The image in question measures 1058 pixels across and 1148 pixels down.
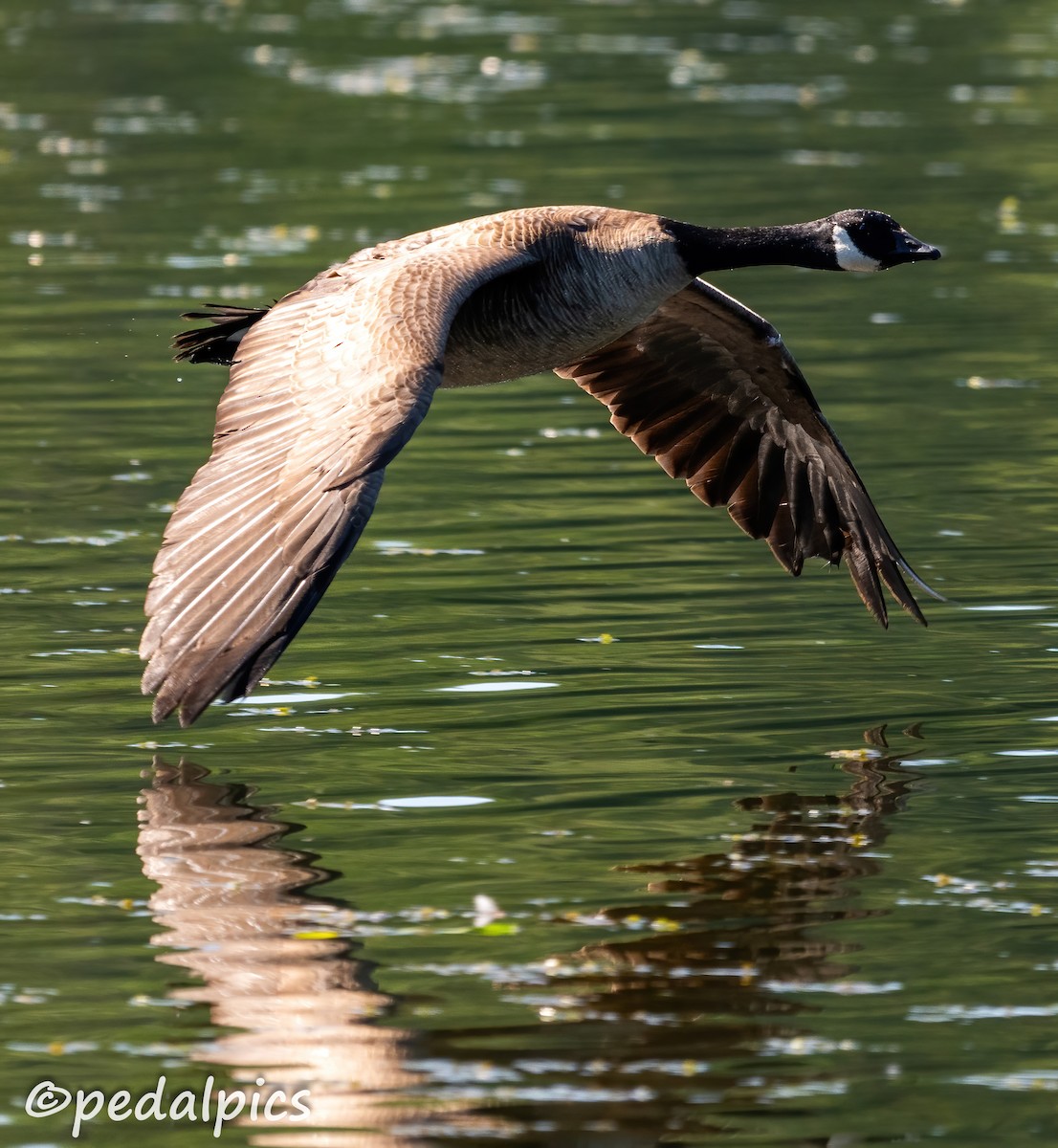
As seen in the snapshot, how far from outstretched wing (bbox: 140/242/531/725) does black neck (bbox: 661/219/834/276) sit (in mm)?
1284

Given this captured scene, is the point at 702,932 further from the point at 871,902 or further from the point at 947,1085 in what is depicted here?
the point at 947,1085

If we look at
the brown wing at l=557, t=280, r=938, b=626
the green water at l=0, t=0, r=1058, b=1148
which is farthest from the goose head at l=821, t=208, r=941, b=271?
the green water at l=0, t=0, r=1058, b=1148

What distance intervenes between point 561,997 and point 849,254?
6099 mm

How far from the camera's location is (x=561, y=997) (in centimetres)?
780

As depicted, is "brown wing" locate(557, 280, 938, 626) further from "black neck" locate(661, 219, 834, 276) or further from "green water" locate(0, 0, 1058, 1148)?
"green water" locate(0, 0, 1058, 1148)

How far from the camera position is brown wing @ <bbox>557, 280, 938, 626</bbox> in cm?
1280

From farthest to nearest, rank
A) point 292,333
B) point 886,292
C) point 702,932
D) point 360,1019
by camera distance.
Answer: point 886,292, point 292,333, point 702,932, point 360,1019

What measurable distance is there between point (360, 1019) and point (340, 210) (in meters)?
19.2

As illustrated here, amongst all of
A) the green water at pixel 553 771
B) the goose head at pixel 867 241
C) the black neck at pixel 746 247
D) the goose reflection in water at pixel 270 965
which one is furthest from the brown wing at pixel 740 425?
the goose reflection in water at pixel 270 965

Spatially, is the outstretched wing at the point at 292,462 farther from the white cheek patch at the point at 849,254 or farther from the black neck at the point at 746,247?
the white cheek patch at the point at 849,254

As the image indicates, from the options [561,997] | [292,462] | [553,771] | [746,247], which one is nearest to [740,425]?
[746,247]

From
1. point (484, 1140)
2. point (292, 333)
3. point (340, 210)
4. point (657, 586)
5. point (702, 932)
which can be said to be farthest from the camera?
point (340, 210)

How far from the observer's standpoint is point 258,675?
27.9ft

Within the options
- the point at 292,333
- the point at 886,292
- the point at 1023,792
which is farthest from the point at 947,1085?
the point at 886,292
